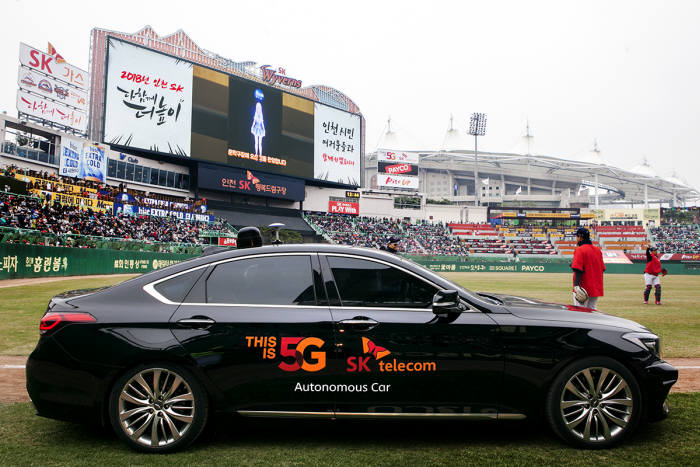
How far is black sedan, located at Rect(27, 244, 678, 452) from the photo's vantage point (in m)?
3.72

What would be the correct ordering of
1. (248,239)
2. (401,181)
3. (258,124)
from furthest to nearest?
(401,181) → (258,124) → (248,239)

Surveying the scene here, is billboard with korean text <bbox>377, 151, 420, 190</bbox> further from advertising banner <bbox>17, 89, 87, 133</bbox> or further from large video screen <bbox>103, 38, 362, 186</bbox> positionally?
advertising banner <bbox>17, 89, 87, 133</bbox>

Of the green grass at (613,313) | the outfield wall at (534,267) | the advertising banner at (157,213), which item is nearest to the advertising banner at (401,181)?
the outfield wall at (534,267)

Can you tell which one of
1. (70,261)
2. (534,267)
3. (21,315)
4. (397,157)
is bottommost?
(21,315)

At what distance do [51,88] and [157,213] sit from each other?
12.5 m

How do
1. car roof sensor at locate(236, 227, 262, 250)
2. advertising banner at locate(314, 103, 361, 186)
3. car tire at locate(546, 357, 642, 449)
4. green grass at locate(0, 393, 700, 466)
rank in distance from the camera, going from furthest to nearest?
advertising banner at locate(314, 103, 361, 186), car roof sensor at locate(236, 227, 262, 250), car tire at locate(546, 357, 642, 449), green grass at locate(0, 393, 700, 466)

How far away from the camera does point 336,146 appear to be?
59.5 m

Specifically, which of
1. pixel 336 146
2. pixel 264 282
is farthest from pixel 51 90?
pixel 264 282

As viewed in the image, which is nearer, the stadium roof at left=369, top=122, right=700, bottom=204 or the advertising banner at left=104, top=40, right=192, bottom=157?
the advertising banner at left=104, top=40, right=192, bottom=157

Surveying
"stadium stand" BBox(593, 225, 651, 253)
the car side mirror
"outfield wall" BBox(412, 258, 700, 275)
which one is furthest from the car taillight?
"stadium stand" BBox(593, 225, 651, 253)

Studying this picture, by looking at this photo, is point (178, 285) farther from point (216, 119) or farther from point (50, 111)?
point (216, 119)

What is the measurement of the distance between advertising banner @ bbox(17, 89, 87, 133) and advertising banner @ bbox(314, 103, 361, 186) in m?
24.6

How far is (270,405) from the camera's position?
3.73 meters

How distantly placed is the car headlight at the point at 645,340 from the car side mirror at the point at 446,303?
1390mm
